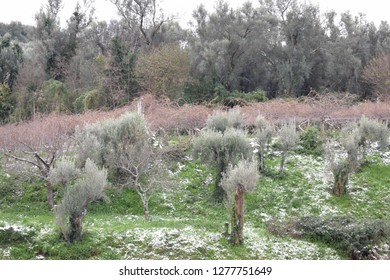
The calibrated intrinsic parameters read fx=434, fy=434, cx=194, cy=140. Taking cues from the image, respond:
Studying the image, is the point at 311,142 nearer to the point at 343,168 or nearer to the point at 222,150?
the point at 343,168

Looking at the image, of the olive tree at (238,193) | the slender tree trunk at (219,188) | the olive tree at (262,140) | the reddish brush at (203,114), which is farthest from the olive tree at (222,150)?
the reddish brush at (203,114)

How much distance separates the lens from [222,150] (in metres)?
20.2

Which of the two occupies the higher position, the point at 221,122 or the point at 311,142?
the point at 221,122

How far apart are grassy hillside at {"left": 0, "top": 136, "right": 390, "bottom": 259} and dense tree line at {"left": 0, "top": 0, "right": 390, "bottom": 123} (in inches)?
610

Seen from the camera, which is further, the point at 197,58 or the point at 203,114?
the point at 197,58

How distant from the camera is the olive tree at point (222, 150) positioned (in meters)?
20.2

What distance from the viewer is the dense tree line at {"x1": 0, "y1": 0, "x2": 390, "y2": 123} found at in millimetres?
36781

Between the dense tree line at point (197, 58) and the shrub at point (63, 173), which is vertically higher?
the dense tree line at point (197, 58)

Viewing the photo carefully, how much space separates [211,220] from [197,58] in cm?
2620

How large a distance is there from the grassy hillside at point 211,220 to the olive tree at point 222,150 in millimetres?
1235

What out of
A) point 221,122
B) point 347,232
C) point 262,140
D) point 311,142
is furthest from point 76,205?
point 311,142

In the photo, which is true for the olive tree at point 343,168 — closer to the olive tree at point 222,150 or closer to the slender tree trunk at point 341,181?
the slender tree trunk at point 341,181

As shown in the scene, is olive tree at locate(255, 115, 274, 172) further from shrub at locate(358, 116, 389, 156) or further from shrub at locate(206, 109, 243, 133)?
shrub at locate(358, 116, 389, 156)

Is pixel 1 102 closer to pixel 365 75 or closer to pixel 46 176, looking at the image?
pixel 46 176
